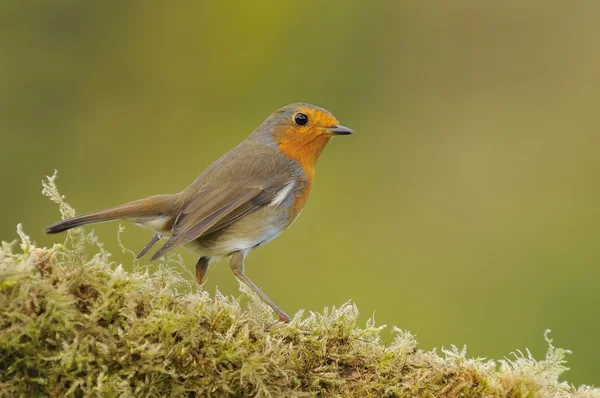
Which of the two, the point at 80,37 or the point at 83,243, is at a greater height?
the point at 80,37

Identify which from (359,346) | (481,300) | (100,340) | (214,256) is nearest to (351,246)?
(481,300)

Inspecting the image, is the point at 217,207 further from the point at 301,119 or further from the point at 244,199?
A: the point at 301,119

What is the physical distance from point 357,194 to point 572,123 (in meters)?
2.67

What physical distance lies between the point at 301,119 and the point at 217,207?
3.28ft

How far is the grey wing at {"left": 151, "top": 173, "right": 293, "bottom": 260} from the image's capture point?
3691 millimetres

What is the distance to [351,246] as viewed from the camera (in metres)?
8.11

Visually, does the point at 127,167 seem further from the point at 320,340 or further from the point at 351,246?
the point at 320,340

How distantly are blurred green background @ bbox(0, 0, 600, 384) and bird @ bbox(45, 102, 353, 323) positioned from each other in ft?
10.0

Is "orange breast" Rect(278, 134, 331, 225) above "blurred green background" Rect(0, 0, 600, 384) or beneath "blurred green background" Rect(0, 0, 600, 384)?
beneath

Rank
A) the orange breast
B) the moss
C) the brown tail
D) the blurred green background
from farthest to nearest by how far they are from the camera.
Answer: the blurred green background < the orange breast < the brown tail < the moss

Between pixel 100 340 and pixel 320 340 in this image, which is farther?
pixel 320 340

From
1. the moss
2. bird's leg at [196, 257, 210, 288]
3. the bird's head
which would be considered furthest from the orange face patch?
the moss

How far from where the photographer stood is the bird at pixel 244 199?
12.4 ft

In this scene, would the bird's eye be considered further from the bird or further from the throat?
the throat
